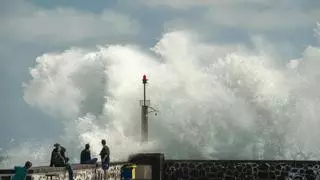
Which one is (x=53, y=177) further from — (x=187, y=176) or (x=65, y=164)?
(x=187, y=176)

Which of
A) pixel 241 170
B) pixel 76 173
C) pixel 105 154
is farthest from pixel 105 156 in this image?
pixel 241 170

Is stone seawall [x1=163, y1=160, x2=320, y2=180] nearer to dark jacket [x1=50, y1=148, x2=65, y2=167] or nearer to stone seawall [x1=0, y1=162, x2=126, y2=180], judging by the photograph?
stone seawall [x1=0, y1=162, x2=126, y2=180]

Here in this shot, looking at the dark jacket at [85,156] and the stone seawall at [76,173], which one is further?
the dark jacket at [85,156]

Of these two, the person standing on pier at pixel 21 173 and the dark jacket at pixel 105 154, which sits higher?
the dark jacket at pixel 105 154

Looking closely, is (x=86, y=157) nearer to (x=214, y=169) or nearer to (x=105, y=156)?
(x=105, y=156)

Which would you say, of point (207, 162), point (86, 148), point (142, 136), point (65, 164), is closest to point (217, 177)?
point (207, 162)

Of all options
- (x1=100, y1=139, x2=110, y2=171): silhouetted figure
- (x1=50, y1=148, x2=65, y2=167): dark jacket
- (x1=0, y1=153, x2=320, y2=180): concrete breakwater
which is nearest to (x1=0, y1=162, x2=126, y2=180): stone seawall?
(x1=0, y1=153, x2=320, y2=180): concrete breakwater

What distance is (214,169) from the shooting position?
21.8 metres

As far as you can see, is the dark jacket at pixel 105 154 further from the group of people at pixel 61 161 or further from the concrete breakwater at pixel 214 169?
the concrete breakwater at pixel 214 169

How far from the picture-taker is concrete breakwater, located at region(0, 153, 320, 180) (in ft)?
68.2

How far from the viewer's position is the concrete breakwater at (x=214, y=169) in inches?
819

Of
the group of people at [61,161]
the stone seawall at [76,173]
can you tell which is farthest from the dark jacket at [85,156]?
the stone seawall at [76,173]

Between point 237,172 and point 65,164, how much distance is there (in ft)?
24.9

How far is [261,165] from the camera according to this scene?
21359mm
